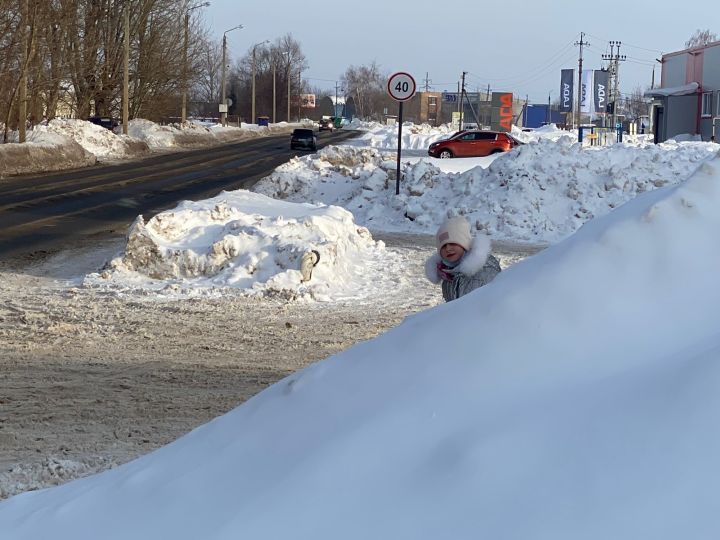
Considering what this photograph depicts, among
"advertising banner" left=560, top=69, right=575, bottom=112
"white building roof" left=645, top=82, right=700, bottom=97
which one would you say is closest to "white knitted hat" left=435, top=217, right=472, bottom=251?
"white building roof" left=645, top=82, right=700, bottom=97

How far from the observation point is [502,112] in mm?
64750

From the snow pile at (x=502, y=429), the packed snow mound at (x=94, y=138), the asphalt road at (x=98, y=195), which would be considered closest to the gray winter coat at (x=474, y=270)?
the snow pile at (x=502, y=429)

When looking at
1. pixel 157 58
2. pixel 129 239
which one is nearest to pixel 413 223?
pixel 129 239

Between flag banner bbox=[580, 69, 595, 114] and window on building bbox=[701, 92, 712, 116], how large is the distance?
24877 millimetres

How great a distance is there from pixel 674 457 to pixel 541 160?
18.4 metres

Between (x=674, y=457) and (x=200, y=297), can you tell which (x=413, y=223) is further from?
(x=674, y=457)

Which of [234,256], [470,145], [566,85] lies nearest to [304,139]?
[470,145]

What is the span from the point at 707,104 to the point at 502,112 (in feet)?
49.2

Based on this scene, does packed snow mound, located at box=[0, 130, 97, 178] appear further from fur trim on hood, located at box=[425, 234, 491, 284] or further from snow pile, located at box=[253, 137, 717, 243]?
fur trim on hood, located at box=[425, 234, 491, 284]

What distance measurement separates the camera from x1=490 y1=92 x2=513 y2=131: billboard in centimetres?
6462

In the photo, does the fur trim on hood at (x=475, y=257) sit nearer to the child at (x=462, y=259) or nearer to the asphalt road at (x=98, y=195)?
the child at (x=462, y=259)

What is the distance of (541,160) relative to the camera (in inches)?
813

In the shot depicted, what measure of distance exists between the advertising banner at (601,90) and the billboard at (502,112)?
1170 centimetres

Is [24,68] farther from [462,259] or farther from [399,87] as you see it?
[462,259]
